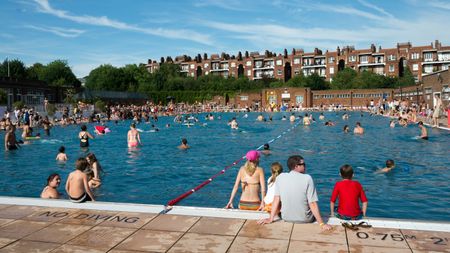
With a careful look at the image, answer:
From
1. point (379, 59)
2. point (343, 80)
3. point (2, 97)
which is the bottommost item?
point (2, 97)

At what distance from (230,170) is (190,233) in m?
9.35

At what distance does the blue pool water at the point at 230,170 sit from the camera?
36.1 ft

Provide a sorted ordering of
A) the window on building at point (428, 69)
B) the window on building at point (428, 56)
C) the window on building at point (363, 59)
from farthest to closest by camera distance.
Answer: the window on building at point (363, 59), the window on building at point (428, 56), the window on building at point (428, 69)

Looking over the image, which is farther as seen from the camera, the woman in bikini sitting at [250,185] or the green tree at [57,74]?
the green tree at [57,74]

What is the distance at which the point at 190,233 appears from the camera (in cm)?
615

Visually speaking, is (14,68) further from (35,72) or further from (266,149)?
(266,149)

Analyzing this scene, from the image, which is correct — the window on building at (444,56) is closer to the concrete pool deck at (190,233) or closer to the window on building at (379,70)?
the window on building at (379,70)

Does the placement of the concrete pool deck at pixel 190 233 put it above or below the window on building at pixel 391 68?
below

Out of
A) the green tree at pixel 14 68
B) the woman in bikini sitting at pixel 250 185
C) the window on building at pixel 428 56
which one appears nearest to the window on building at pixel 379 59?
the window on building at pixel 428 56

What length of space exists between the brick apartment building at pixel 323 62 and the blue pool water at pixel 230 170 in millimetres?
78151

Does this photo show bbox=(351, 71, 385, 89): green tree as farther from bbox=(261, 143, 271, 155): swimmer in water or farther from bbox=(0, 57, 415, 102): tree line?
bbox=(261, 143, 271, 155): swimmer in water

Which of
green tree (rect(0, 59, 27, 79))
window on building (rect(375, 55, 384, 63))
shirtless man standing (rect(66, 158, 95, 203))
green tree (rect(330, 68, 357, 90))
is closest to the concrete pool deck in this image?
shirtless man standing (rect(66, 158, 95, 203))

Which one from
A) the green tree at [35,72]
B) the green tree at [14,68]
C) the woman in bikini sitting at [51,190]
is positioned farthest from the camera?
the green tree at [35,72]

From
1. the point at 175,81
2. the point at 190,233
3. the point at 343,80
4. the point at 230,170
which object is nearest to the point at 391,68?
the point at 343,80
